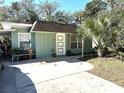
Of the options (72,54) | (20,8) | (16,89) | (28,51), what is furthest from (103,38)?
(20,8)

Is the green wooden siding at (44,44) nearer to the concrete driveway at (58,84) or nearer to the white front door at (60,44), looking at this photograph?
the white front door at (60,44)

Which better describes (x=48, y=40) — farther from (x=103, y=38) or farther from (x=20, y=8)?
(x=20, y=8)

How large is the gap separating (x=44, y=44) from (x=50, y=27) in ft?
5.63

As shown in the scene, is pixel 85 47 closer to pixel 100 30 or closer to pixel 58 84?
pixel 100 30

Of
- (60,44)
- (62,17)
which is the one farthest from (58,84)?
(62,17)

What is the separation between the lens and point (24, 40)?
592 inches

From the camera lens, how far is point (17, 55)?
1353 centimetres

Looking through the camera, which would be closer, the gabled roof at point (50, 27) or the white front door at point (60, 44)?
the gabled roof at point (50, 27)

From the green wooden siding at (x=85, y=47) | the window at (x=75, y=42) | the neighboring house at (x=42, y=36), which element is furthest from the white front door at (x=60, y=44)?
the window at (x=75, y=42)

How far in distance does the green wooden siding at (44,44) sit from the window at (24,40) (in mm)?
1014

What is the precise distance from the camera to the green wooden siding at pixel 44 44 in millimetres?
14828

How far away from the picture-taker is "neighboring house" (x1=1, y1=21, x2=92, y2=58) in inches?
565

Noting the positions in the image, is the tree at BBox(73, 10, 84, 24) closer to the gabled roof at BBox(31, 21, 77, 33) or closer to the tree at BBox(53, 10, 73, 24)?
the tree at BBox(53, 10, 73, 24)

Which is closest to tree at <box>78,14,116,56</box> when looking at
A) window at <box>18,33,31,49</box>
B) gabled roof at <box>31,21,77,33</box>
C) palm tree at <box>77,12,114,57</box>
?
palm tree at <box>77,12,114,57</box>
